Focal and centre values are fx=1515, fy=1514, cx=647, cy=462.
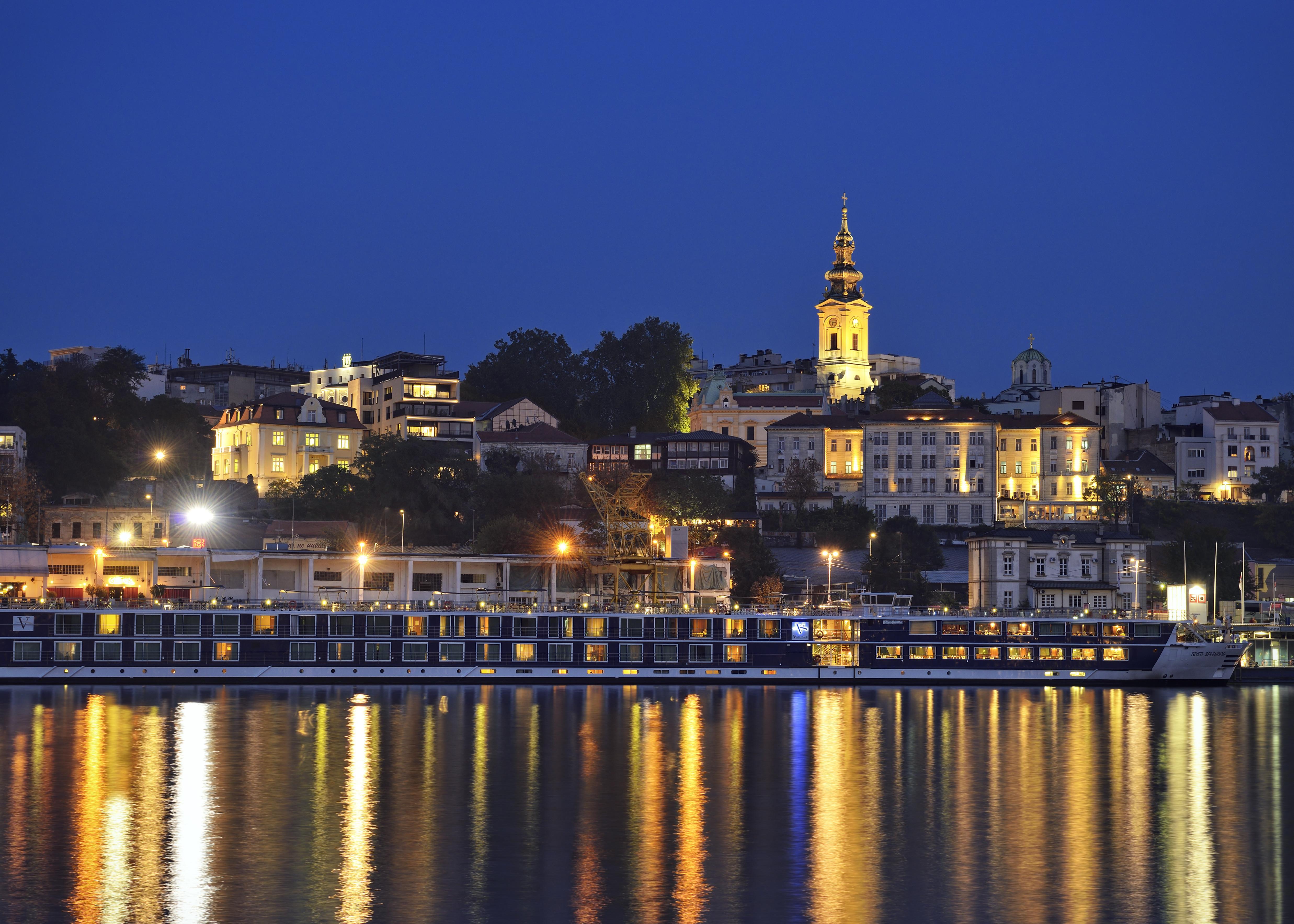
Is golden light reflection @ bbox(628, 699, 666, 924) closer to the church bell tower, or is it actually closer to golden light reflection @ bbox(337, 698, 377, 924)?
golden light reflection @ bbox(337, 698, 377, 924)

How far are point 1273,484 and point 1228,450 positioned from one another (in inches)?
307

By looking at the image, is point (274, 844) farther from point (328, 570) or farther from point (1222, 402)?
point (1222, 402)

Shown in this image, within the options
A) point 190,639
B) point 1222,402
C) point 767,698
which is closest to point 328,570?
point 190,639

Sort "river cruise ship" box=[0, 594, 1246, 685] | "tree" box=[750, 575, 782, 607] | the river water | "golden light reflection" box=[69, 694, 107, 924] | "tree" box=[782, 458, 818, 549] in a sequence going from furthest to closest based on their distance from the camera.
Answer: "tree" box=[782, 458, 818, 549] < "tree" box=[750, 575, 782, 607] < "river cruise ship" box=[0, 594, 1246, 685] < the river water < "golden light reflection" box=[69, 694, 107, 924]

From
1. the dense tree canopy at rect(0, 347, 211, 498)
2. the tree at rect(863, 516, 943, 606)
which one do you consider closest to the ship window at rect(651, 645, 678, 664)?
the tree at rect(863, 516, 943, 606)

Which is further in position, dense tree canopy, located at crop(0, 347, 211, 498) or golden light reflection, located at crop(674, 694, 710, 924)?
dense tree canopy, located at crop(0, 347, 211, 498)

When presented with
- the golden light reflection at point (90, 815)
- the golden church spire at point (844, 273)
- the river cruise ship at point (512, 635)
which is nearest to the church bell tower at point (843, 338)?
the golden church spire at point (844, 273)

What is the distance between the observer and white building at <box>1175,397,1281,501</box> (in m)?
121

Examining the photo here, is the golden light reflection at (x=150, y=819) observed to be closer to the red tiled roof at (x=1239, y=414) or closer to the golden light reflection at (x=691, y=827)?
the golden light reflection at (x=691, y=827)

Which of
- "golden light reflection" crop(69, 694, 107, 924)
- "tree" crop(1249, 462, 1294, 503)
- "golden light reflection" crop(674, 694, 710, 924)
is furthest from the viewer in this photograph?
"tree" crop(1249, 462, 1294, 503)

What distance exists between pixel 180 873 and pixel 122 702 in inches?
1094

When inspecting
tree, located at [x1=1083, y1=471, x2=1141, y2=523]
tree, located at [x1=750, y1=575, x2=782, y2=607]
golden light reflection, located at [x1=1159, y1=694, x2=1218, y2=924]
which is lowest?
golden light reflection, located at [x1=1159, y1=694, x2=1218, y2=924]

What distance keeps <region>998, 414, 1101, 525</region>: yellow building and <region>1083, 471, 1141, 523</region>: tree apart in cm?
400

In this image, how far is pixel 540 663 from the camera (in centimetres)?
6538
